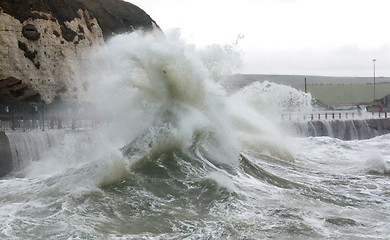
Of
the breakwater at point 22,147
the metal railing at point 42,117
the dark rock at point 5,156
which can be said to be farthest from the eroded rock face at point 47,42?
the dark rock at point 5,156

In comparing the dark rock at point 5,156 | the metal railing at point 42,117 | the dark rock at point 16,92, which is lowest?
the dark rock at point 5,156

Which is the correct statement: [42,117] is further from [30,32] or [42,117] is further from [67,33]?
[67,33]

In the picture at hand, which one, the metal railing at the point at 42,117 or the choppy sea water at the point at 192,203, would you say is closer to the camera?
the choppy sea water at the point at 192,203

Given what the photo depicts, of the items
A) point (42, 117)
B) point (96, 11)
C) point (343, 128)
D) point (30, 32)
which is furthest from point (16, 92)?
point (343, 128)

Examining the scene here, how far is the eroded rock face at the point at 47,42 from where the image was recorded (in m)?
22.7

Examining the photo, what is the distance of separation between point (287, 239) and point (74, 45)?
72.2 feet

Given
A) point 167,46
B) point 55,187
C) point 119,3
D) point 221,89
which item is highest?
point 119,3

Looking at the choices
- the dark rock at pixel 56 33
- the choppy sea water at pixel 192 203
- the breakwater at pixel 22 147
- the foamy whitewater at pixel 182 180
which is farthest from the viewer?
the dark rock at pixel 56 33

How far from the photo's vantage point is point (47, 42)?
2498cm

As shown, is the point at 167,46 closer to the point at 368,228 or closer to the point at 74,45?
the point at 368,228

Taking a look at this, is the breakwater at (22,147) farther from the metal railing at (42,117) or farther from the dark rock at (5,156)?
the metal railing at (42,117)

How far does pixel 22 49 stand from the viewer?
2320 cm

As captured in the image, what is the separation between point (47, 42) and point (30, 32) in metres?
1.20

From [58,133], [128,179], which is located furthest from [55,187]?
[58,133]
